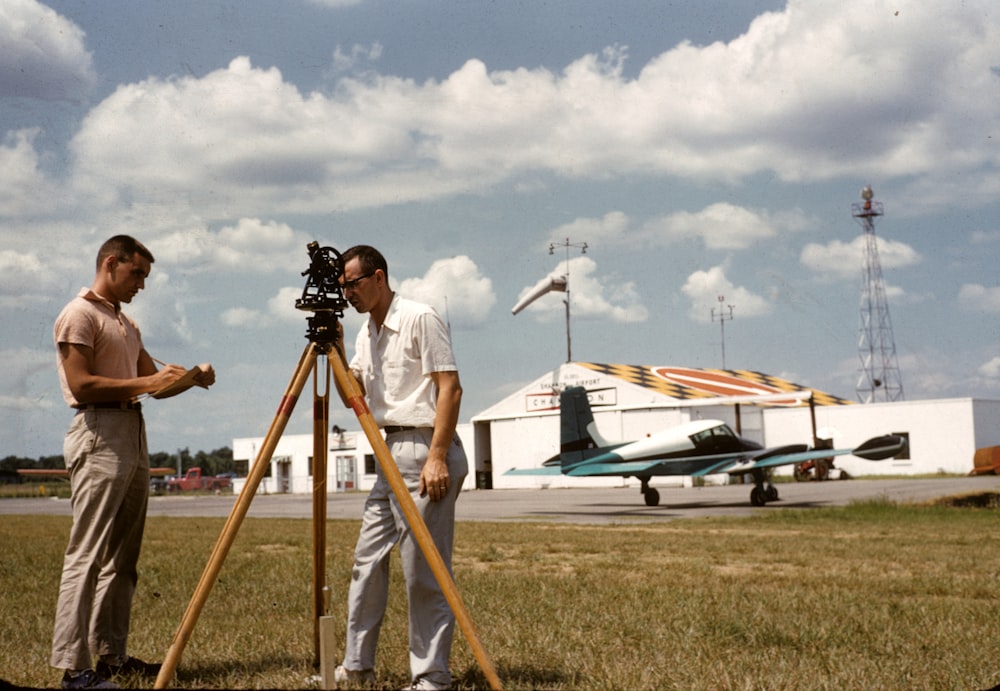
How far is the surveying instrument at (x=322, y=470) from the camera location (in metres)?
3.16

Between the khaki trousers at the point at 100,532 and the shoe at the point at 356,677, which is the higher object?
the khaki trousers at the point at 100,532

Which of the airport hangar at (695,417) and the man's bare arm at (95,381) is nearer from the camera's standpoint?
the man's bare arm at (95,381)

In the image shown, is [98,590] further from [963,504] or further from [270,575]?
[963,504]

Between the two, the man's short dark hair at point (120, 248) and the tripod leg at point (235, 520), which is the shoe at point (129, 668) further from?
the man's short dark hair at point (120, 248)

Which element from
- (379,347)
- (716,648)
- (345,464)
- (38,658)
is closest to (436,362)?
(379,347)

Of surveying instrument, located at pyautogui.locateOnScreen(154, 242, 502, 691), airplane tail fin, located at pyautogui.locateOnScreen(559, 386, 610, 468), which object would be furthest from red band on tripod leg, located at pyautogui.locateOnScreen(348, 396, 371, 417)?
airplane tail fin, located at pyautogui.locateOnScreen(559, 386, 610, 468)

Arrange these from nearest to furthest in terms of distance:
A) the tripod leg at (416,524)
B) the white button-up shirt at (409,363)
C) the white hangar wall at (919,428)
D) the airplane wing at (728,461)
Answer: the tripod leg at (416,524) → the white button-up shirt at (409,363) → the airplane wing at (728,461) → the white hangar wall at (919,428)

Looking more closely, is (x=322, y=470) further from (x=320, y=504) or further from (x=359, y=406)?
(x=359, y=406)

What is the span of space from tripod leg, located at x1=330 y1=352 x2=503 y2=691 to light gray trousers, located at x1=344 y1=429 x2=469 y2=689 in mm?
306

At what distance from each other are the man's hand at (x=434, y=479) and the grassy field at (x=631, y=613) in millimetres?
958

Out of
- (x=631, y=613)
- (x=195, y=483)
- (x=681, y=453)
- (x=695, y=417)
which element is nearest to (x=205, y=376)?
(x=631, y=613)

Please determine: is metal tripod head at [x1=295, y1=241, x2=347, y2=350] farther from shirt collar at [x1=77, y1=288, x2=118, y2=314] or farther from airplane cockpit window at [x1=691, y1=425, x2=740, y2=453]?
airplane cockpit window at [x1=691, y1=425, x2=740, y2=453]

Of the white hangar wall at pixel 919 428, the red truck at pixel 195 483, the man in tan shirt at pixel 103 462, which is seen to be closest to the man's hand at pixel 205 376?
the man in tan shirt at pixel 103 462

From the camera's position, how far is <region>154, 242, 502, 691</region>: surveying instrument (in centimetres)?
316
